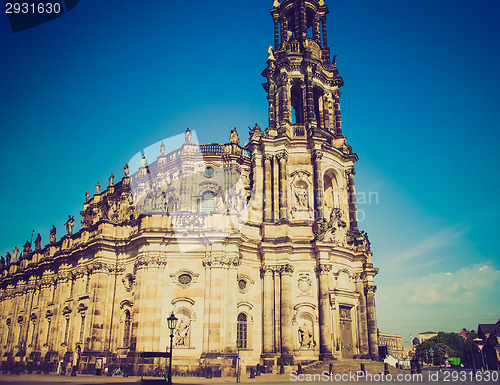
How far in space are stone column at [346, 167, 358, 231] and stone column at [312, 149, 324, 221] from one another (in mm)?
5224

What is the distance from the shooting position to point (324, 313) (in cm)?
3478

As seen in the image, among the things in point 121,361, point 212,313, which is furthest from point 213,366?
point 121,361

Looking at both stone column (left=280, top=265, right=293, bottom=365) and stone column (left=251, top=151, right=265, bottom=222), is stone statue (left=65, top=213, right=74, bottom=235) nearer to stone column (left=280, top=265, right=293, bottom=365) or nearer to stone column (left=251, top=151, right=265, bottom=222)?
stone column (left=251, top=151, right=265, bottom=222)

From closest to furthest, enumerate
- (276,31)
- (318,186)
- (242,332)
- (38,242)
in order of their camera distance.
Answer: (242,332)
(318,186)
(276,31)
(38,242)

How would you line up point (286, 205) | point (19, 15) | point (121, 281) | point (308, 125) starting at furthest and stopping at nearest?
point (308, 125) < point (286, 205) < point (121, 281) < point (19, 15)

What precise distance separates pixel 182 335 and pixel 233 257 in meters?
6.40

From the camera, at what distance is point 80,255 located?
1510 inches

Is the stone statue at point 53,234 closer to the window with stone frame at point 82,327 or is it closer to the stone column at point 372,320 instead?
the window with stone frame at point 82,327

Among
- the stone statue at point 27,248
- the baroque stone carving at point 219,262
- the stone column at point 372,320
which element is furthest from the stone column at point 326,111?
the stone statue at point 27,248

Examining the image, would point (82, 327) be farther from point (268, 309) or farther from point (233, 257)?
point (268, 309)

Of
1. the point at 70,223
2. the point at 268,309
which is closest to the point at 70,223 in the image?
the point at 70,223

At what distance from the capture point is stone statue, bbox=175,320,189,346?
3009cm

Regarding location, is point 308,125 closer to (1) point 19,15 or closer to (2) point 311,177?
(2) point 311,177

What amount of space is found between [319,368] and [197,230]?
13293 mm
